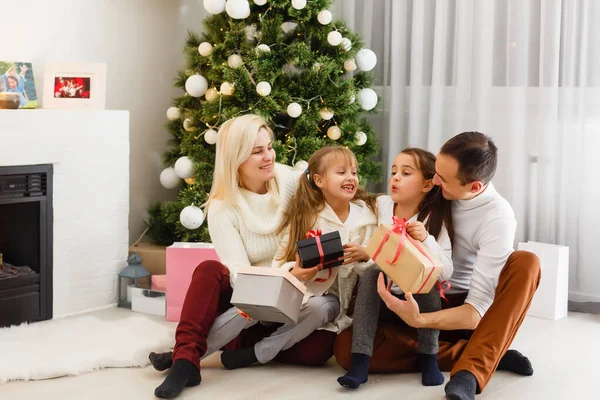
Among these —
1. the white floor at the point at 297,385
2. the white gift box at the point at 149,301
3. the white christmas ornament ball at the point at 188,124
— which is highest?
the white christmas ornament ball at the point at 188,124

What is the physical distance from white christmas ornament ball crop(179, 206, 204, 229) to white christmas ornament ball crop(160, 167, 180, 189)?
0.38 m

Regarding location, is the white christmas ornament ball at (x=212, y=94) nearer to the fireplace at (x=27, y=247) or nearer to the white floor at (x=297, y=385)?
the fireplace at (x=27, y=247)

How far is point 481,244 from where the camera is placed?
2.51 metres

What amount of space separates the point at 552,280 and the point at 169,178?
1.84 meters

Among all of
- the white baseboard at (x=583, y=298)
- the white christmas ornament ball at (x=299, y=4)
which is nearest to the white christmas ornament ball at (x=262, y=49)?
the white christmas ornament ball at (x=299, y=4)

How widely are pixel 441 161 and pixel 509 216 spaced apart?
0.28 m

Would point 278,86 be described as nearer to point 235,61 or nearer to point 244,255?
point 235,61

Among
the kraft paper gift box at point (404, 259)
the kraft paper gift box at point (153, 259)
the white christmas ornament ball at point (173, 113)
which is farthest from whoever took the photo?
Answer: the white christmas ornament ball at point (173, 113)

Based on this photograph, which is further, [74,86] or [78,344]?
[74,86]

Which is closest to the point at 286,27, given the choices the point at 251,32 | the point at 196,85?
the point at 251,32

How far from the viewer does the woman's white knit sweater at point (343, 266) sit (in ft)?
8.84

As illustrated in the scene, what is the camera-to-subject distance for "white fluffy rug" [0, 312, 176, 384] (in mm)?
2650

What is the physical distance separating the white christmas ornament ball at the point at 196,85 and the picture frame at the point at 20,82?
2.26 ft

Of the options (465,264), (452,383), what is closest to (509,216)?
(465,264)
